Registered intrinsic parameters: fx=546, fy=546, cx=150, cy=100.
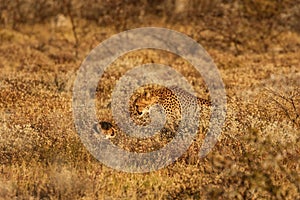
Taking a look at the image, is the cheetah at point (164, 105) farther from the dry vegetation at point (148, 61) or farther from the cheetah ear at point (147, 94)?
the dry vegetation at point (148, 61)

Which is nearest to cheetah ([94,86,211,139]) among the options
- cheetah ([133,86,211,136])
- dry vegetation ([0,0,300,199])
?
cheetah ([133,86,211,136])

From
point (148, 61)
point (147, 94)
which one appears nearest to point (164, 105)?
point (147, 94)

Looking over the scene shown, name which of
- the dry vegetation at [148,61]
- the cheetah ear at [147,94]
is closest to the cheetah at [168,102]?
the cheetah ear at [147,94]

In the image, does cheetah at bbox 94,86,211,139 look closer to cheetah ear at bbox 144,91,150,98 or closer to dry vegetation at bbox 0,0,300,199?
Answer: cheetah ear at bbox 144,91,150,98

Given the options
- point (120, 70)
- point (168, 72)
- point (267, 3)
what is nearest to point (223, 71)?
point (168, 72)

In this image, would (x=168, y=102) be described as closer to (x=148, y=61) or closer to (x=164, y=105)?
(x=164, y=105)
